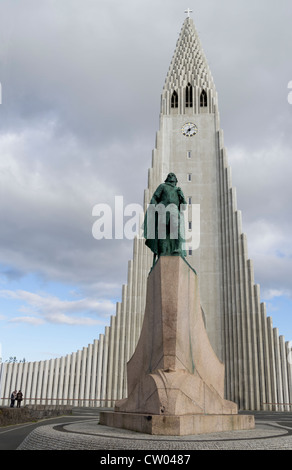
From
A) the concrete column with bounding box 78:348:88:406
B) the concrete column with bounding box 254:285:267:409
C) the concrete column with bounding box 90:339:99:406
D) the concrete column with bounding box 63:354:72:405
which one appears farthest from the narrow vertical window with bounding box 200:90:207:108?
the concrete column with bounding box 63:354:72:405

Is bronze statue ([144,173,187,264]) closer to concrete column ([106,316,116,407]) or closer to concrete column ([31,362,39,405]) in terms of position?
concrete column ([106,316,116,407])

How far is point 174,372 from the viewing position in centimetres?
773

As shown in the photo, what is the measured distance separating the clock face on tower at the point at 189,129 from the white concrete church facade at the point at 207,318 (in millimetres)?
91

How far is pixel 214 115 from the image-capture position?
35031mm

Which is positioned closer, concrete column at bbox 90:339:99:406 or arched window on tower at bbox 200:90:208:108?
concrete column at bbox 90:339:99:406

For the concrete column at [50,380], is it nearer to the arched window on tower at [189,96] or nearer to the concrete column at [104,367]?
the concrete column at [104,367]

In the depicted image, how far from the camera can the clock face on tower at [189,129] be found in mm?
34688

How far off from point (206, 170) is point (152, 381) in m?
27.3

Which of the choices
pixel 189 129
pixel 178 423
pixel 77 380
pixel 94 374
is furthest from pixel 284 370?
pixel 178 423

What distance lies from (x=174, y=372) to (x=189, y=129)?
98.5 ft

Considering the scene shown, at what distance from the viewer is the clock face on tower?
3469 cm

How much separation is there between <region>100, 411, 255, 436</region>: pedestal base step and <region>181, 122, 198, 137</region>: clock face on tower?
2935cm

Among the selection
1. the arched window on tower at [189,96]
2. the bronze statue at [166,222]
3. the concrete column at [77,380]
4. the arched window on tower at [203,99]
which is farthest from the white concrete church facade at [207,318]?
the bronze statue at [166,222]
